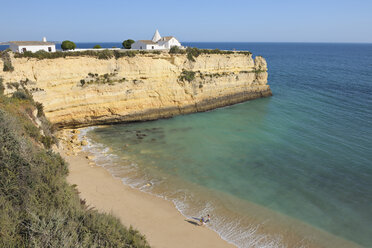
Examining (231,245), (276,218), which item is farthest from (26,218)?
(276,218)

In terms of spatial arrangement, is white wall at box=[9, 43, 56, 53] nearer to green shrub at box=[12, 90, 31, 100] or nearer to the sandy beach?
green shrub at box=[12, 90, 31, 100]

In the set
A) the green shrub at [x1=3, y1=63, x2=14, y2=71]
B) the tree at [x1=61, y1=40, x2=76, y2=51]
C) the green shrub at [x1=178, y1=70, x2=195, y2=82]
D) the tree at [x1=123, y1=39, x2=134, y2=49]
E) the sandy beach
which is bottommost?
the sandy beach

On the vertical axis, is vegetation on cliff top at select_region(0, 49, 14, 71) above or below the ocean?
above

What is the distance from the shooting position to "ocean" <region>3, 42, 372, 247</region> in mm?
13538

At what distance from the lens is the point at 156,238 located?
1251 cm

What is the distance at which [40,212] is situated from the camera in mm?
7629

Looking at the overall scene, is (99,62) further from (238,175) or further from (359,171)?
(359,171)

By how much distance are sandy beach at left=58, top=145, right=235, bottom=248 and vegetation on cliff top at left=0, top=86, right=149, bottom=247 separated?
4.34 meters

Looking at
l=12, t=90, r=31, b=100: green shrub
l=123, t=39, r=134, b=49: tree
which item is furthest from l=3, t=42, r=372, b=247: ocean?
l=123, t=39, r=134, b=49: tree

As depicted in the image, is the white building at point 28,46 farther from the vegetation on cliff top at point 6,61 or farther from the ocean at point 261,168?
the ocean at point 261,168

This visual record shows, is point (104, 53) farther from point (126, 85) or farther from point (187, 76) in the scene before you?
point (187, 76)

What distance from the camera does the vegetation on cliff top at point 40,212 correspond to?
673 cm

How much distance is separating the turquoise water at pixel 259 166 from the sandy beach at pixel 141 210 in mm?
731
